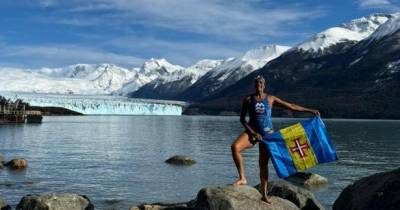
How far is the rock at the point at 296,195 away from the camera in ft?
75.9

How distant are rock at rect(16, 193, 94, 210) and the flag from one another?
30.7ft

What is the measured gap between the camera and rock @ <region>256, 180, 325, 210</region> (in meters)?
23.1

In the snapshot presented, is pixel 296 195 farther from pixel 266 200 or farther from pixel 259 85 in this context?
pixel 259 85

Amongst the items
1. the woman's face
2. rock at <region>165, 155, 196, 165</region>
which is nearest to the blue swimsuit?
the woman's face

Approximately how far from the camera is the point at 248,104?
1691 centimetres

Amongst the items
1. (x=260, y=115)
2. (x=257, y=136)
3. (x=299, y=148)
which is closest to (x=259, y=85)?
(x=260, y=115)

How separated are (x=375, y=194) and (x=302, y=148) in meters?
2.54

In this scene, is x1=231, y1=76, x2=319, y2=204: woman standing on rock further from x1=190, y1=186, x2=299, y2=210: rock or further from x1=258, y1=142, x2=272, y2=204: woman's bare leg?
x1=190, y1=186, x2=299, y2=210: rock

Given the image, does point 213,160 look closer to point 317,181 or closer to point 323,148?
point 317,181

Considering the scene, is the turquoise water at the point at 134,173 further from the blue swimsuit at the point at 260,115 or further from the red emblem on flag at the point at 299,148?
the blue swimsuit at the point at 260,115

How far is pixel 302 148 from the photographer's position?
18.5 metres

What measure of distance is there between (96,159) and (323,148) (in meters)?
44.8

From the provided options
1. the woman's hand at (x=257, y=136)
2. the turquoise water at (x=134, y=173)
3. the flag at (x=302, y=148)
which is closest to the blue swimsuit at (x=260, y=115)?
the woman's hand at (x=257, y=136)

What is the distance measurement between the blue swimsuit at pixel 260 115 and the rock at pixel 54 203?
382 inches
